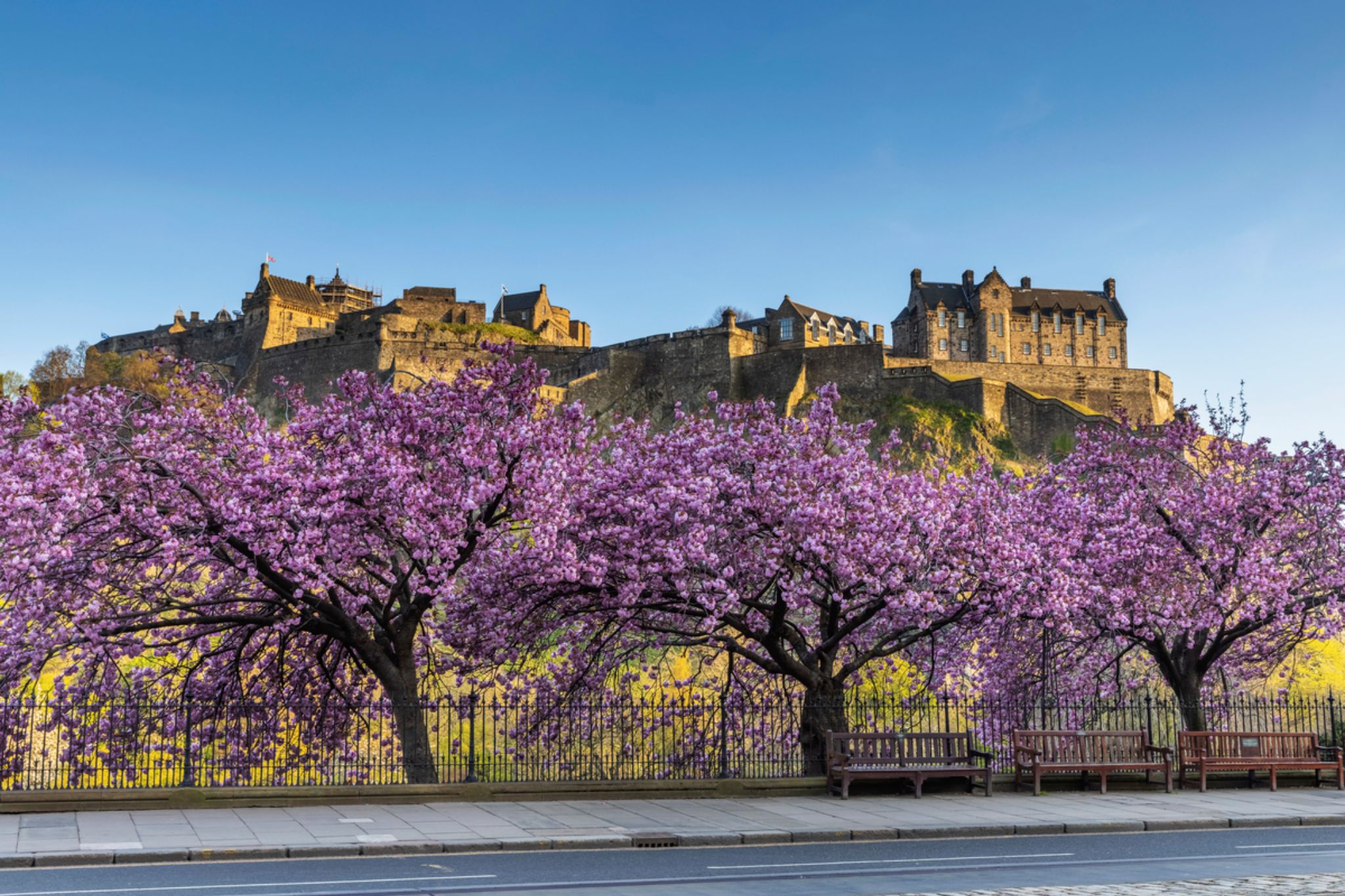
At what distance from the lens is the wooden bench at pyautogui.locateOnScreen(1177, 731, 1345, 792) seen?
20.6 m

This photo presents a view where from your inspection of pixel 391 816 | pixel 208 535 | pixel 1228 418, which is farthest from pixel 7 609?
pixel 1228 418

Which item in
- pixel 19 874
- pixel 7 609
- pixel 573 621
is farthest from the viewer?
pixel 573 621

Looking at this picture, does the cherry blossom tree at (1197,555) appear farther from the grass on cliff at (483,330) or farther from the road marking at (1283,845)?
the grass on cliff at (483,330)

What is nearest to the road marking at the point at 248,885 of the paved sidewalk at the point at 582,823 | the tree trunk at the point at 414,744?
the paved sidewalk at the point at 582,823

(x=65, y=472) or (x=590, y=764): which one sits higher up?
(x=65, y=472)

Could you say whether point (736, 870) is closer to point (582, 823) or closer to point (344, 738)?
point (582, 823)

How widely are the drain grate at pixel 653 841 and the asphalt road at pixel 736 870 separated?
9.6 inches

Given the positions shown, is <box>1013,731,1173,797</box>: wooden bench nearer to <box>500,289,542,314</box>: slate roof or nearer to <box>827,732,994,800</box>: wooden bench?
<box>827,732,994,800</box>: wooden bench

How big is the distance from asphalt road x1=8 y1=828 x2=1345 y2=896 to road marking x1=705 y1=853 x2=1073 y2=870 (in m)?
0.02

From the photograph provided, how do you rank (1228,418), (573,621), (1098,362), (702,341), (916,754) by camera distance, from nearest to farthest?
(916,754) < (573,621) < (1228,418) < (702,341) < (1098,362)

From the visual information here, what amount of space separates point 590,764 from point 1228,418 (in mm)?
15180

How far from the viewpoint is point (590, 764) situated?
754 inches

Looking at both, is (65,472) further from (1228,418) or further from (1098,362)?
(1098,362)

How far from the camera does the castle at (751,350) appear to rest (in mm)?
75500
